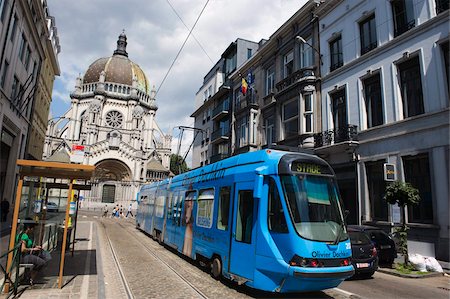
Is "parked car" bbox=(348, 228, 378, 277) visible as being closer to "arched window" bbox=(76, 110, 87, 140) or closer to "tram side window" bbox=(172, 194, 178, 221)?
"tram side window" bbox=(172, 194, 178, 221)

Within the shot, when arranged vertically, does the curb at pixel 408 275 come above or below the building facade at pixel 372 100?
below

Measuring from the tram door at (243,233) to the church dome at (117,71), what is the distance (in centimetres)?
8545

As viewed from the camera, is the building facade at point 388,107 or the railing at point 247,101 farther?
the railing at point 247,101

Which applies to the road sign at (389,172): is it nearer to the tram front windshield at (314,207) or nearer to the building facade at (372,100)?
the building facade at (372,100)

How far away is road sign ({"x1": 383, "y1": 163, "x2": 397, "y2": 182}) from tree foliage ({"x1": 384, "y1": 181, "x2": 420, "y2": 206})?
6.32ft

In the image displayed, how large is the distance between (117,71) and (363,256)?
8930cm

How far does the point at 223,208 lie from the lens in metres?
8.66

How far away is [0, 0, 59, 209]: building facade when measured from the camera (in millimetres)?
18484

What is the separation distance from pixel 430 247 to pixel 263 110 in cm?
1570

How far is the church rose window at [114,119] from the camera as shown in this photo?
80562 millimetres

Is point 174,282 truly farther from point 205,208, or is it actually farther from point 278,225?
point 278,225

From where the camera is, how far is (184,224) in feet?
38.1

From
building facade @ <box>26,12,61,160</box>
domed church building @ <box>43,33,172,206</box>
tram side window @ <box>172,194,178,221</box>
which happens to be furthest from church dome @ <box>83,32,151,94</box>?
tram side window @ <box>172,194,178,221</box>

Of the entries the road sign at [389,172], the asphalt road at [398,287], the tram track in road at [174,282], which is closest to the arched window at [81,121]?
the tram track in road at [174,282]
